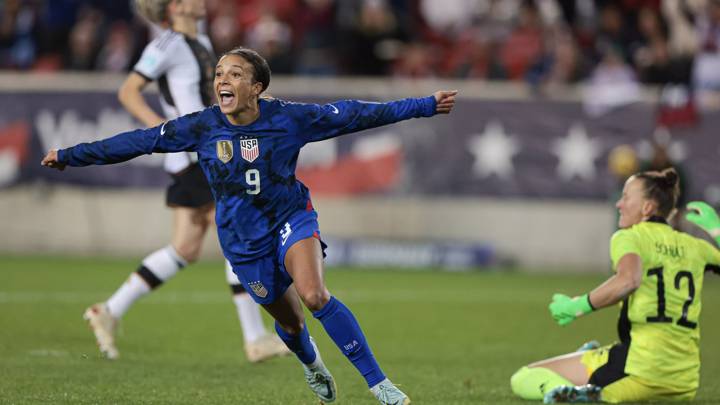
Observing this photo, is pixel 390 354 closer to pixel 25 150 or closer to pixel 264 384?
pixel 264 384

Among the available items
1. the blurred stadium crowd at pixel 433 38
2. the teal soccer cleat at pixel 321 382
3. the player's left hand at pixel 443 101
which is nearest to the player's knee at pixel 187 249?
the teal soccer cleat at pixel 321 382

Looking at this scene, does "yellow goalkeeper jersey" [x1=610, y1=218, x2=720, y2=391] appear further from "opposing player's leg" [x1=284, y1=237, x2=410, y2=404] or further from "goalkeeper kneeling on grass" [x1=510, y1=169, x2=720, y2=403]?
"opposing player's leg" [x1=284, y1=237, x2=410, y2=404]

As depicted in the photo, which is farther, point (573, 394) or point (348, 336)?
point (573, 394)

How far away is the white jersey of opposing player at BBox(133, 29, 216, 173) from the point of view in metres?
8.91

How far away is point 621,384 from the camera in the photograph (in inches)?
276

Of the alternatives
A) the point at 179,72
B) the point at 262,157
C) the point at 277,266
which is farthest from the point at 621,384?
the point at 179,72

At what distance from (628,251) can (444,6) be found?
12.9 metres

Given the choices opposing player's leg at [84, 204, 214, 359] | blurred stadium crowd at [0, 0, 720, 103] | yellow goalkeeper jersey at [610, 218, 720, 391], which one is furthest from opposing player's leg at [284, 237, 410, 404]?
blurred stadium crowd at [0, 0, 720, 103]

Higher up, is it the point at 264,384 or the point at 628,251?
the point at 628,251

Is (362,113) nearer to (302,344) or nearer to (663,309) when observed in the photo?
(302,344)

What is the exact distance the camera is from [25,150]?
1689cm

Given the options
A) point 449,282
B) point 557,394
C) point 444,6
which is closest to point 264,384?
point 557,394

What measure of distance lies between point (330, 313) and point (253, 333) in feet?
8.53

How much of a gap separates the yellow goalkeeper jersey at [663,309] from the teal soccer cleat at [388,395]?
1.46 metres
